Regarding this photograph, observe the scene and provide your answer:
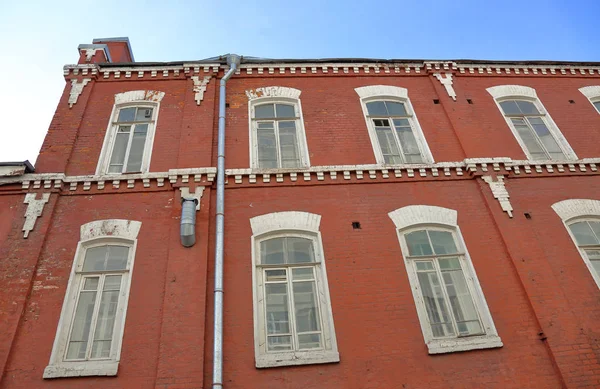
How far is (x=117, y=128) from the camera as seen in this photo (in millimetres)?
8438

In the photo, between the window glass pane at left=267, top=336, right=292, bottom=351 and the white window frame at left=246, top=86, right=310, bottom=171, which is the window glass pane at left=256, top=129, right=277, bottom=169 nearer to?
the white window frame at left=246, top=86, right=310, bottom=171

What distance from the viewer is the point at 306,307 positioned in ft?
20.8

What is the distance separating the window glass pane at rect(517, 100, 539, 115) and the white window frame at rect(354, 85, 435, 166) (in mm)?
2849

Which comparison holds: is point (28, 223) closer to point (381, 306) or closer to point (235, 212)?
point (235, 212)

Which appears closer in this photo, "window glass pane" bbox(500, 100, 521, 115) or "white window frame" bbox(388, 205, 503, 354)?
"white window frame" bbox(388, 205, 503, 354)

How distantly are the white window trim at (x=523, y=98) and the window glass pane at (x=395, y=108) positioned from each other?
232 centimetres

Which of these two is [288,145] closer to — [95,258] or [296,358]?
[95,258]

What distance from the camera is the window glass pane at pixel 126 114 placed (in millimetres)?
8609

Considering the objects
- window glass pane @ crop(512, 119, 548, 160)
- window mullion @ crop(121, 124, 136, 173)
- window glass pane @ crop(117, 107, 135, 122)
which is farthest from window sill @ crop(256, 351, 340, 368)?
window glass pane @ crop(512, 119, 548, 160)

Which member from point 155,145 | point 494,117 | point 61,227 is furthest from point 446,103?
point 61,227

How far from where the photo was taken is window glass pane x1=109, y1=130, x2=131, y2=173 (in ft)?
25.8

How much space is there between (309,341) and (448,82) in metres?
7.02

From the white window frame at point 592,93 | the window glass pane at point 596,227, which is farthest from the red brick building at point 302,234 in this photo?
the white window frame at point 592,93

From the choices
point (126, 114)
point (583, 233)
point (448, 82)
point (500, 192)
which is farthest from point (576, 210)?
point (126, 114)
